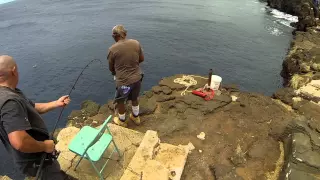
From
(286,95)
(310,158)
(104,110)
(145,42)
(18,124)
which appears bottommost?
(145,42)

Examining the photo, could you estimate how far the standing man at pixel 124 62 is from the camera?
19.5ft

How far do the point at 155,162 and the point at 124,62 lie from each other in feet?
8.69

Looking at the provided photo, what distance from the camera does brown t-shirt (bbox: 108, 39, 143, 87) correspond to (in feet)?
19.6

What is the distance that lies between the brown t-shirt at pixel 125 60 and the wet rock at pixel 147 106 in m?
2.27

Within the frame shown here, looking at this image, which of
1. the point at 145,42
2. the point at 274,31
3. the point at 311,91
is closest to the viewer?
the point at 311,91

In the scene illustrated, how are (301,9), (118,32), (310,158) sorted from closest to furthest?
(310,158) → (118,32) → (301,9)

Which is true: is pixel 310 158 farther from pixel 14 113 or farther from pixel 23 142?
pixel 14 113

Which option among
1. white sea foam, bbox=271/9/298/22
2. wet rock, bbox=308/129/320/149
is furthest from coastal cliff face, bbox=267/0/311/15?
wet rock, bbox=308/129/320/149

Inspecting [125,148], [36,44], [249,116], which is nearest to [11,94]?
[125,148]

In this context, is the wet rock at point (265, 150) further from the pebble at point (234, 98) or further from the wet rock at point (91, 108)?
the wet rock at point (91, 108)

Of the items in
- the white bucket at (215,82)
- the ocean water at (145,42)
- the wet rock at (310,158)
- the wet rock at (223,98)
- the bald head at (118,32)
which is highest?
the bald head at (118,32)

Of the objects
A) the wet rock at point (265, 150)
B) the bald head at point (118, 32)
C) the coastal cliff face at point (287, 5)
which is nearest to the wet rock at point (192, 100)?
the wet rock at point (265, 150)

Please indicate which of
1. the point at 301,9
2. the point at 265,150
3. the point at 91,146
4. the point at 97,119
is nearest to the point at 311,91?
the point at 265,150

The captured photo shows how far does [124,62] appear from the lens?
240 inches
